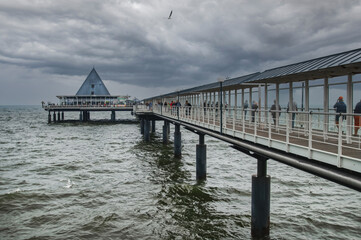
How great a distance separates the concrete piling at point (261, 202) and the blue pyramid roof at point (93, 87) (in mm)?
91110

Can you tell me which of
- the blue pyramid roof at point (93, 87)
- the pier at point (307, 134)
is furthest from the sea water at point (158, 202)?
the blue pyramid roof at point (93, 87)

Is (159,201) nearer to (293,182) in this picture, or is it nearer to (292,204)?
(292,204)

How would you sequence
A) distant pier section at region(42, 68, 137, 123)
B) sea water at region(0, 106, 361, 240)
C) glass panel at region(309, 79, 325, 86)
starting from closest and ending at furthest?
glass panel at region(309, 79, 325, 86) < sea water at region(0, 106, 361, 240) < distant pier section at region(42, 68, 137, 123)

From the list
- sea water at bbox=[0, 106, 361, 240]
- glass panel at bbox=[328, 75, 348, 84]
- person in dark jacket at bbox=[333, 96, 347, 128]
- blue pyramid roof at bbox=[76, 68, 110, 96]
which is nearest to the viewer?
glass panel at bbox=[328, 75, 348, 84]

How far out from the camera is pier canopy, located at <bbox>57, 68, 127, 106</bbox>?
90688 millimetres

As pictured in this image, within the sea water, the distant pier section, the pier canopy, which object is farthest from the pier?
the pier canopy

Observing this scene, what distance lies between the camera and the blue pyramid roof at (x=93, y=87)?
96375 mm

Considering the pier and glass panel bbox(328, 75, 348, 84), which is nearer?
the pier

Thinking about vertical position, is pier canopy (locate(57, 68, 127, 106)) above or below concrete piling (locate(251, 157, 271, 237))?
above

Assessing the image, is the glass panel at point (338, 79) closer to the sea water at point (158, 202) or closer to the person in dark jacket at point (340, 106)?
the person in dark jacket at point (340, 106)

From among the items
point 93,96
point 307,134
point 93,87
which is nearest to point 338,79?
point 307,134

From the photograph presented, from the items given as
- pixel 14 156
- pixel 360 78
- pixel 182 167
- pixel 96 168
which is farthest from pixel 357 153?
pixel 14 156

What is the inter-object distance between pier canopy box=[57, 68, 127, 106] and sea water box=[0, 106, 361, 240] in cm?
6851

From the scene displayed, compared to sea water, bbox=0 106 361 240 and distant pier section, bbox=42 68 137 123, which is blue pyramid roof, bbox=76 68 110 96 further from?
sea water, bbox=0 106 361 240
